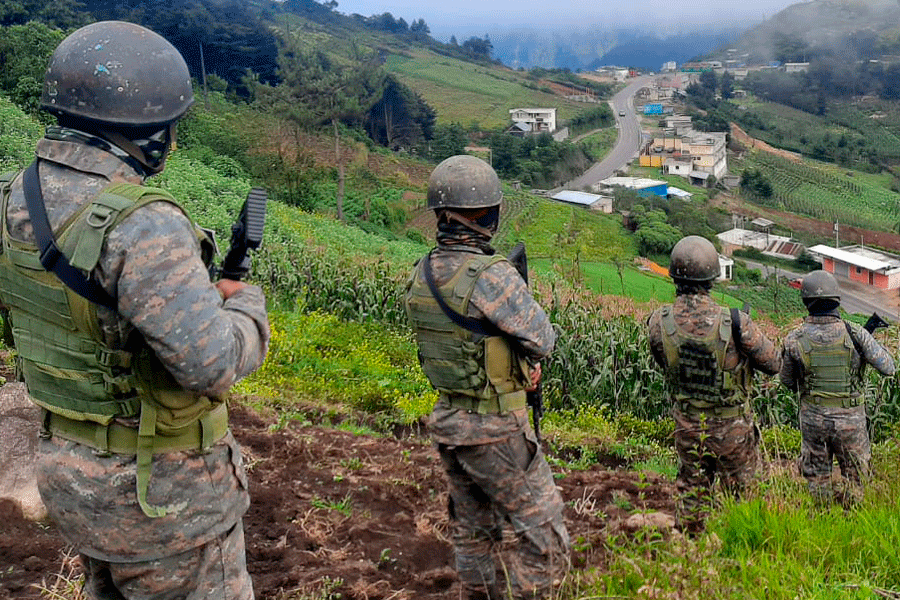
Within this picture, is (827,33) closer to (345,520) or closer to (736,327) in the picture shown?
(736,327)

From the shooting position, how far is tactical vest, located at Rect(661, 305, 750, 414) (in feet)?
16.8

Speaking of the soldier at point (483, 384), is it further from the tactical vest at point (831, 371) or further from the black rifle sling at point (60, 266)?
the tactical vest at point (831, 371)

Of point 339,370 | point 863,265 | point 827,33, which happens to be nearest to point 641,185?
point 863,265

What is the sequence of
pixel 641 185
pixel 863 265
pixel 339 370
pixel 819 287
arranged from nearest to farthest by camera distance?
pixel 819 287 < pixel 339 370 < pixel 863 265 < pixel 641 185

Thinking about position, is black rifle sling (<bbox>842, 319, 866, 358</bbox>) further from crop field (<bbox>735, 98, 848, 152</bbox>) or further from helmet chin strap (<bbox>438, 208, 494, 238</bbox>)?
crop field (<bbox>735, 98, 848, 152</bbox>)

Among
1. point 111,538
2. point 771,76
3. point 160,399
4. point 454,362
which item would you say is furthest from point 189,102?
point 771,76

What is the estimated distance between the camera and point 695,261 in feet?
16.9

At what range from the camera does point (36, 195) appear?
2.40 m

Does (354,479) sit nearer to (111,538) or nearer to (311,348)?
(111,538)

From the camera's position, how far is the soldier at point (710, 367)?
201 inches

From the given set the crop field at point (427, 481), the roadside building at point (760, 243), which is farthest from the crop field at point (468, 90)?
the crop field at point (427, 481)

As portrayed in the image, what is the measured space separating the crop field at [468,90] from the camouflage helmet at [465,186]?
75.6m

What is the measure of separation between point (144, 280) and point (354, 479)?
350cm

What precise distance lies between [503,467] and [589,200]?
53.8 metres
